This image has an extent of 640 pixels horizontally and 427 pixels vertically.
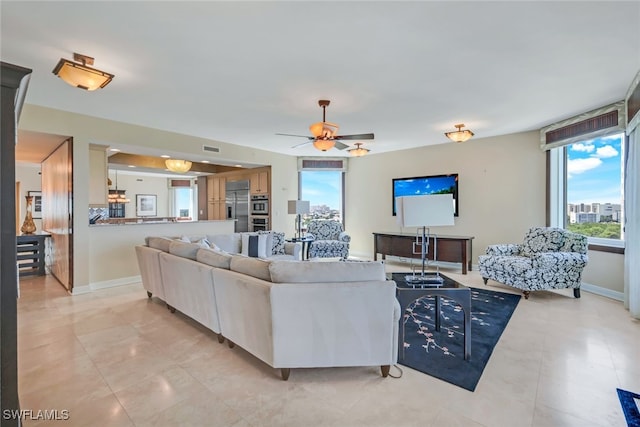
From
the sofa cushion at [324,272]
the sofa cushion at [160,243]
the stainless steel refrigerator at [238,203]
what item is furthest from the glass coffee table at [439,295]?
the stainless steel refrigerator at [238,203]

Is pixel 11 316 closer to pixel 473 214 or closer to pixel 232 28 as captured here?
pixel 232 28

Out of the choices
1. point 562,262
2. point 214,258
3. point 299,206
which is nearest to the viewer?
point 214,258

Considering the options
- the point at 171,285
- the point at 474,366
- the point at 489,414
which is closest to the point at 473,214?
the point at 474,366

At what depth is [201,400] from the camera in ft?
6.57

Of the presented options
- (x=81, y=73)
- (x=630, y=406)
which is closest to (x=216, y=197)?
(x=81, y=73)

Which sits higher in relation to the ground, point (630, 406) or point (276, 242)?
point (276, 242)

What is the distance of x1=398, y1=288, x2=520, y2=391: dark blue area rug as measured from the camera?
2.35 m

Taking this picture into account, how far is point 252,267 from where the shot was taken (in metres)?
2.42

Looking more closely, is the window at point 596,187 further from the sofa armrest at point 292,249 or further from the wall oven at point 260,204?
the wall oven at point 260,204

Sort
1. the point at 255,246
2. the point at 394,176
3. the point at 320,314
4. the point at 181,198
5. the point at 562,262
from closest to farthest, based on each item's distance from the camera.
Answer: the point at 320,314 < the point at 562,262 < the point at 255,246 < the point at 394,176 < the point at 181,198

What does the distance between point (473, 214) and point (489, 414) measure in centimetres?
501

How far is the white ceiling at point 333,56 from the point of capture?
2.11 m

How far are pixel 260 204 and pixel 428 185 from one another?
3946mm

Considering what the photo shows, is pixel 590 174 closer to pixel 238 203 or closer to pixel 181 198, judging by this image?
pixel 238 203
